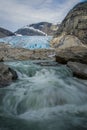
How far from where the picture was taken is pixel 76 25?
29.6 metres

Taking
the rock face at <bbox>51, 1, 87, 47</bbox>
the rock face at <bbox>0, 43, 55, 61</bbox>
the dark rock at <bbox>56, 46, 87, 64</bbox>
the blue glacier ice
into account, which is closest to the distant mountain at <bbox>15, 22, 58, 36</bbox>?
the rock face at <bbox>51, 1, 87, 47</bbox>

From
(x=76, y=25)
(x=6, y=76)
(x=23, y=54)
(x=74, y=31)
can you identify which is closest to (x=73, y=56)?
(x=6, y=76)

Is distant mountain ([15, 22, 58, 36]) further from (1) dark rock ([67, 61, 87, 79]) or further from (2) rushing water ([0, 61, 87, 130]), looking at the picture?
(2) rushing water ([0, 61, 87, 130])

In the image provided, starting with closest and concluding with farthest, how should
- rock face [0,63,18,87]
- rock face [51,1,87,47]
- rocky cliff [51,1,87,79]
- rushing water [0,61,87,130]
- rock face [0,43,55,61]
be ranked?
rushing water [0,61,87,130]
rock face [0,63,18,87]
rock face [0,43,55,61]
rocky cliff [51,1,87,79]
rock face [51,1,87,47]

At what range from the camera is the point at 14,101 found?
23.6 ft

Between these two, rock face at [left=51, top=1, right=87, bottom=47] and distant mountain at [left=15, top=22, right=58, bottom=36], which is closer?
rock face at [left=51, top=1, right=87, bottom=47]

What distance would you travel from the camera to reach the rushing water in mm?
5828

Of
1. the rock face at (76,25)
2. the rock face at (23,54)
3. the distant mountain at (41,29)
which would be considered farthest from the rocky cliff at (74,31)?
the distant mountain at (41,29)

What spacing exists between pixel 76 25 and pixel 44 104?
77.8 feet

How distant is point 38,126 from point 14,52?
13.9 metres

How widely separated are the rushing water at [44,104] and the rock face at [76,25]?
1828 cm

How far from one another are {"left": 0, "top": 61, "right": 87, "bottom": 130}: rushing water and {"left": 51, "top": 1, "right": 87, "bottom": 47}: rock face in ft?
60.0

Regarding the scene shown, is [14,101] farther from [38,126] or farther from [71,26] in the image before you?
[71,26]

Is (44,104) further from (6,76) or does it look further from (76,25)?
(76,25)
